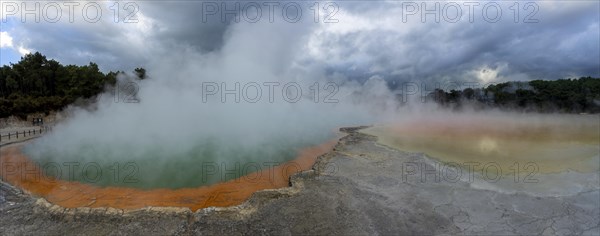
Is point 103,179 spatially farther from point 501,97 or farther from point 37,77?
point 501,97

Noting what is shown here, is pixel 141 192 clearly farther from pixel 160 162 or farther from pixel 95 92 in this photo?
pixel 95 92

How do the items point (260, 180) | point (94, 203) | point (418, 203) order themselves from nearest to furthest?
1. point (418, 203)
2. point (94, 203)
3. point (260, 180)

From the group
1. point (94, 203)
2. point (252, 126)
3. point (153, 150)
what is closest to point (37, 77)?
point (252, 126)

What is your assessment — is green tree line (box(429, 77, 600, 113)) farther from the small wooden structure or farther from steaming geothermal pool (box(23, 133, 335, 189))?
the small wooden structure

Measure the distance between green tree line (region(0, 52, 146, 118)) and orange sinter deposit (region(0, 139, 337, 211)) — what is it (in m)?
20.7

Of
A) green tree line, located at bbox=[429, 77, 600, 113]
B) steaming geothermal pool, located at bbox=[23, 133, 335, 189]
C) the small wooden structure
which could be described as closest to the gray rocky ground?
steaming geothermal pool, located at bbox=[23, 133, 335, 189]

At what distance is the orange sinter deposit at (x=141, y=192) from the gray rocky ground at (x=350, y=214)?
1.53 feet

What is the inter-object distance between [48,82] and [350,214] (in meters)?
33.5

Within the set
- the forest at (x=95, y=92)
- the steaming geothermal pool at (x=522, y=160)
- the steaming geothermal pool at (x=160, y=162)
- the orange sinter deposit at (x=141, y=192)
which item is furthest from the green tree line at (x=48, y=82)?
the steaming geothermal pool at (x=522, y=160)

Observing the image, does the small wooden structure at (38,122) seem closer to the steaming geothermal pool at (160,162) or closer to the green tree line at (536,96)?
the steaming geothermal pool at (160,162)

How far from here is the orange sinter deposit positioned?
21.5 ft

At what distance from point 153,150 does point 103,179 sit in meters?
3.09

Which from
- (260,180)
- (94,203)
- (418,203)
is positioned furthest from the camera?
Answer: (260,180)

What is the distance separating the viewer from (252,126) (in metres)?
17.7
